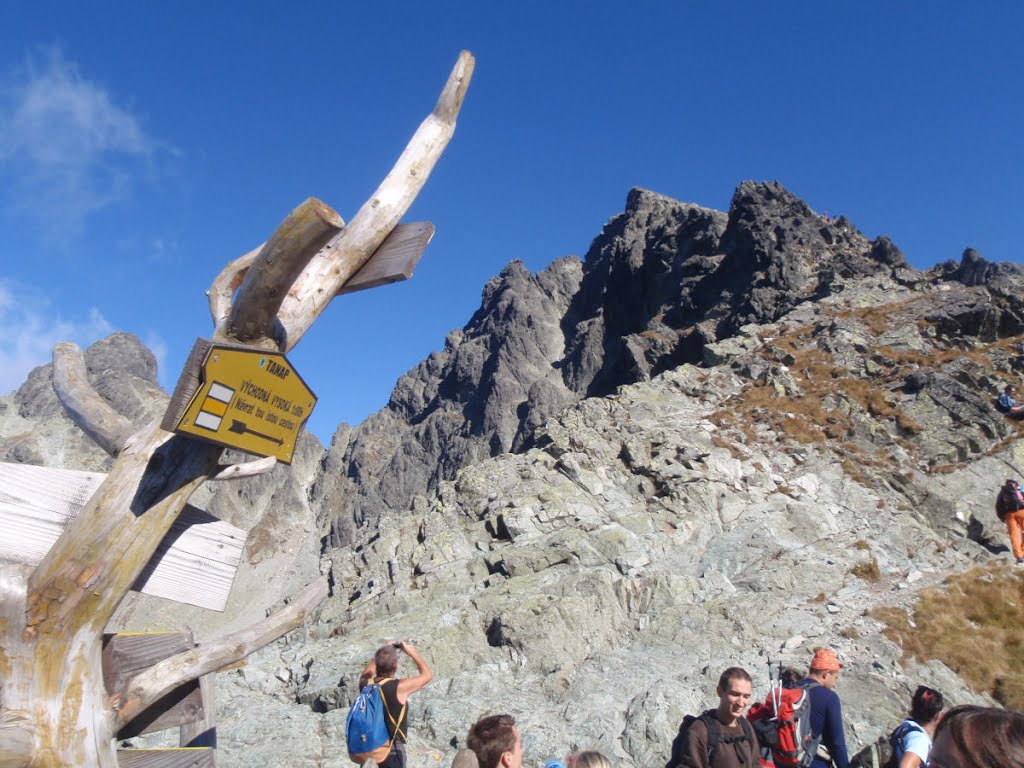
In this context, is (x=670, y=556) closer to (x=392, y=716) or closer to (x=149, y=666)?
(x=392, y=716)

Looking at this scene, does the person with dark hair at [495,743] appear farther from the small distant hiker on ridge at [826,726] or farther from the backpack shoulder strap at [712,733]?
the small distant hiker on ridge at [826,726]

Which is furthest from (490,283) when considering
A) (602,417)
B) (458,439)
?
(602,417)

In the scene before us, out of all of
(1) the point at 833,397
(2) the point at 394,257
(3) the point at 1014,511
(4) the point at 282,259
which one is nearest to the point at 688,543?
(3) the point at 1014,511

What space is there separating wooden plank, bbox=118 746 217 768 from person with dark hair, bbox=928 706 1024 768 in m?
2.96

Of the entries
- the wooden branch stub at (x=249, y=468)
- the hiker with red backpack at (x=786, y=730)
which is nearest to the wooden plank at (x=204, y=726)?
the wooden branch stub at (x=249, y=468)

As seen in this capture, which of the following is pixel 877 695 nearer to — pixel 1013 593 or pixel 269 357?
pixel 1013 593

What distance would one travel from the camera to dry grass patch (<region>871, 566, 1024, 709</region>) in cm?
1366

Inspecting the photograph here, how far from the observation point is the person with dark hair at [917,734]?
5.53 meters

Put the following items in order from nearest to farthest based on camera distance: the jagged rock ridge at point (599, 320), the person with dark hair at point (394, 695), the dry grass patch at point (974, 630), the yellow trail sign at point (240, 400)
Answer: the yellow trail sign at point (240, 400), the person with dark hair at point (394, 695), the dry grass patch at point (974, 630), the jagged rock ridge at point (599, 320)

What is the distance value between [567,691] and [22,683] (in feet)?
41.3

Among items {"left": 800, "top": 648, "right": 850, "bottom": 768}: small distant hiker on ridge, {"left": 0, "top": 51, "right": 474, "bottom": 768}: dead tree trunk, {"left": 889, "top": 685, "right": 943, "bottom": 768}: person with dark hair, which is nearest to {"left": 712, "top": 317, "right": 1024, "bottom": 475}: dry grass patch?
{"left": 889, "top": 685, "right": 943, "bottom": 768}: person with dark hair

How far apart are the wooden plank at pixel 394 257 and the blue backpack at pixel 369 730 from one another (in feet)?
13.6

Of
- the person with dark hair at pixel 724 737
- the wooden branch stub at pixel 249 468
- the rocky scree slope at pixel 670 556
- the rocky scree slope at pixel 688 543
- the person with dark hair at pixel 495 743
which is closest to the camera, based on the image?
the wooden branch stub at pixel 249 468

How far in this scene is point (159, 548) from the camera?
265 cm
